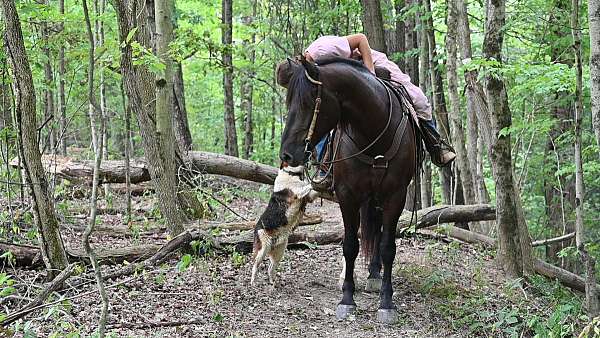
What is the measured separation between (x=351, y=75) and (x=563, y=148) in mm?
10881

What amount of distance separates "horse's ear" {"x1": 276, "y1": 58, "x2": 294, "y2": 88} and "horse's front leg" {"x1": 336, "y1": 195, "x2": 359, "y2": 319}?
1.45 m

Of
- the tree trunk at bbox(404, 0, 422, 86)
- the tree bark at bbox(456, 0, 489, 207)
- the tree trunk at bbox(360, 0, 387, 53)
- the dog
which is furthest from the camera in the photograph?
the tree trunk at bbox(404, 0, 422, 86)

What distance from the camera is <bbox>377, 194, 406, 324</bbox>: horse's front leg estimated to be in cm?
611

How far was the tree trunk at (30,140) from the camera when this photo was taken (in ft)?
17.8

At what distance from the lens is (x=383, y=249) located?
6340 mm

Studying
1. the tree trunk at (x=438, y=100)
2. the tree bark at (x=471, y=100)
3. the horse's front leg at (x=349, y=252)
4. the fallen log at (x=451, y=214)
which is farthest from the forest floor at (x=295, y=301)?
the tree trunk at (x=438, y=100)

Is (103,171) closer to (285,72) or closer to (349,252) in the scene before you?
(349,252)

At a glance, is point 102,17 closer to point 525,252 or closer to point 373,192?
point 373,192

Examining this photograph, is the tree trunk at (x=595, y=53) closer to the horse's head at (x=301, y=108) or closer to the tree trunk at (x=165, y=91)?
the horse's head at (x=301, y=108)

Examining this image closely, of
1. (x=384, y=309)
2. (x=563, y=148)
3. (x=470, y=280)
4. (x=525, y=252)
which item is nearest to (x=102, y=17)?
(x=384, y=309)

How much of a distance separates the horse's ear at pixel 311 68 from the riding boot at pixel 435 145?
77.5 inches

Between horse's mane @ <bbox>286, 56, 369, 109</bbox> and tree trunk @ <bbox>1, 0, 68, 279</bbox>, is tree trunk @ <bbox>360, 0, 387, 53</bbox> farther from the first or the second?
tree trunk @ <bbox>1, 0, 68, 279</bbox>

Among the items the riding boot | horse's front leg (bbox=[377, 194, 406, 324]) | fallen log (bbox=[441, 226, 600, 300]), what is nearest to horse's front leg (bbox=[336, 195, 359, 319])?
horse's front leg (bbox=[377, 194, 406, 324])

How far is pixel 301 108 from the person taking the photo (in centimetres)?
533
